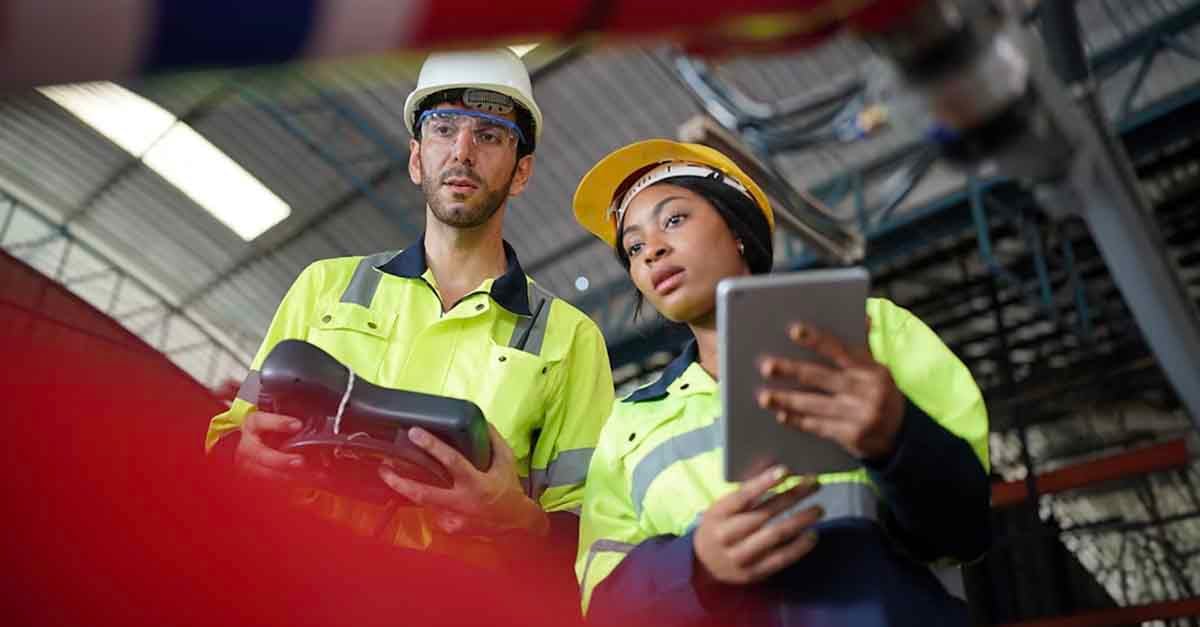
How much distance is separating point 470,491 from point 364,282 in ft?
2.58

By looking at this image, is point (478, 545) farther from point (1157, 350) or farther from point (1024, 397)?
point (1024, 397)

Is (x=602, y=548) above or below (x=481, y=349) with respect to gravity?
below

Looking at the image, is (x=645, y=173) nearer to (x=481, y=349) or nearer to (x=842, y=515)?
(x=481, y=349)

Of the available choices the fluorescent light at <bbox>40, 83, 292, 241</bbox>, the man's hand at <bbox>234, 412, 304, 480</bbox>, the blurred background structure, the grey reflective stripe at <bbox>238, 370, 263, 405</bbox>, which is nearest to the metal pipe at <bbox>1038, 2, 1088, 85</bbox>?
the blurred background structure

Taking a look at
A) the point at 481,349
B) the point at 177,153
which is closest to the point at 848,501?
the point at 481,349

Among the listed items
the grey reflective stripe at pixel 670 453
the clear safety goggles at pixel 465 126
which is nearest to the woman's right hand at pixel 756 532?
the grey reflective stripe at pixel 670 453

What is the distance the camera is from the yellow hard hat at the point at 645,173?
6.96 feet

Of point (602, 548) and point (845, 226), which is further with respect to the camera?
point (845, 226)

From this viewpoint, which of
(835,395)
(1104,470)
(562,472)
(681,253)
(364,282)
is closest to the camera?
(835,395)

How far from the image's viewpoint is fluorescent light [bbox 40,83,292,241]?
1209cm

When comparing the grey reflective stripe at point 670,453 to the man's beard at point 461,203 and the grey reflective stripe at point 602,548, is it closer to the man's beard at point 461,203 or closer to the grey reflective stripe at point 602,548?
the grey reflective stripe at point 602,548

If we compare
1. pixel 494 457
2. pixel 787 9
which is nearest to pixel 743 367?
pixel 494 457

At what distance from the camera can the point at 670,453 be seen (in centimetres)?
177

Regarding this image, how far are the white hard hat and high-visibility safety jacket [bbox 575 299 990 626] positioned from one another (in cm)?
95
